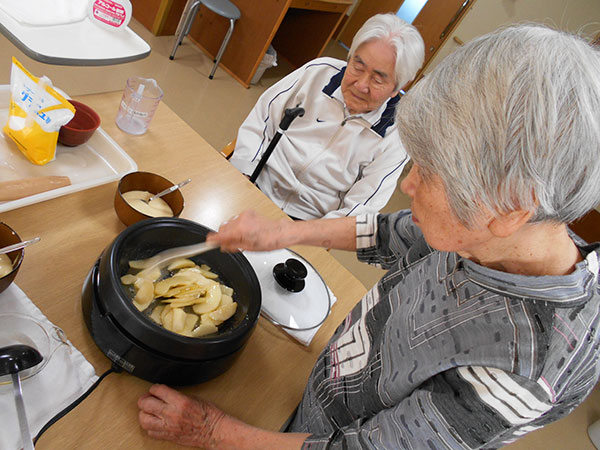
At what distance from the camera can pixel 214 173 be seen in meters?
1.36

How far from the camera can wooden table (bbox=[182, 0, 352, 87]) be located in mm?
3742

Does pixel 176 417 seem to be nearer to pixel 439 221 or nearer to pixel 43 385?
pixel 43 385

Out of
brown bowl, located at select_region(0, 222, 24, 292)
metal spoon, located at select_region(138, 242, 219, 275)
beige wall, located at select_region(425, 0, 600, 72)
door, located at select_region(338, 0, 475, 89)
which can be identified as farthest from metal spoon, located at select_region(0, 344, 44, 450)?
door, located at select_region(338, 0, 475, 89)

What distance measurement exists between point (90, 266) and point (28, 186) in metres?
0.22

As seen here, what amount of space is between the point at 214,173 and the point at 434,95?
3.04 feet

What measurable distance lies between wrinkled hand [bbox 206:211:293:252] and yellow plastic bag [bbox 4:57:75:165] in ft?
1.52

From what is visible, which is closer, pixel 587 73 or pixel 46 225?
pixel 587 73

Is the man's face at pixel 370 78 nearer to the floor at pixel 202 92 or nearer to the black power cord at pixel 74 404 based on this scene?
the black power cord at pixel 74 404

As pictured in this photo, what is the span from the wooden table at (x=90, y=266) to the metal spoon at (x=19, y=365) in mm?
60

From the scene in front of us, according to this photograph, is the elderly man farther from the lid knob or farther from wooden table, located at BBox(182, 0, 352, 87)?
wooden table, located at BBox(182, 0, 352, 87)

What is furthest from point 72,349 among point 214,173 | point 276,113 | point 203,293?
point 276,113

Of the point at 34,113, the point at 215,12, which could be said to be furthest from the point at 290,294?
the point at 215,12

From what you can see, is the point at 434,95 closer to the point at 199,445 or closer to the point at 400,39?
the point at 199,445

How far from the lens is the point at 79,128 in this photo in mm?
1091
